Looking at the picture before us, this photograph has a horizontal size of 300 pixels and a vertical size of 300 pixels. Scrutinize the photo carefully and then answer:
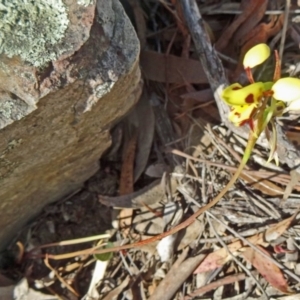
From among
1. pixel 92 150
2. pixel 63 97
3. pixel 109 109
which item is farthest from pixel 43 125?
pixel 92 150

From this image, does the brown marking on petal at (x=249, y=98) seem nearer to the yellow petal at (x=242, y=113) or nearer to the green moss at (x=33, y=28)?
the yellow petal at (x=242, y=113)

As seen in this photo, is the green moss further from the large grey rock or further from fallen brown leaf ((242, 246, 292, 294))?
fallen brown leaf ((242, 246, 292, 294))

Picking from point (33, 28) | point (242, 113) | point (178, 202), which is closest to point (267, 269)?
point (178, 202)

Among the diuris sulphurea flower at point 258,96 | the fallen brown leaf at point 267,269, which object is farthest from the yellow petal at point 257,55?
the fallen brown leaf at point 267,269

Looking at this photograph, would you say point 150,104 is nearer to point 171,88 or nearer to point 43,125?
point 171,88

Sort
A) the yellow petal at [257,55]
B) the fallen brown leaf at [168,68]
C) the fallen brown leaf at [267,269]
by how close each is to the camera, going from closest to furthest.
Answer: the yellow petal at [257,55], the fallen brown leaf at [267,269], the fallen brown leaf at [168,68]

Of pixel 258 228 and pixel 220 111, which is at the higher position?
pixel 220 111

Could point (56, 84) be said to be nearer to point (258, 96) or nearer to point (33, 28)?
point (33, 28)
